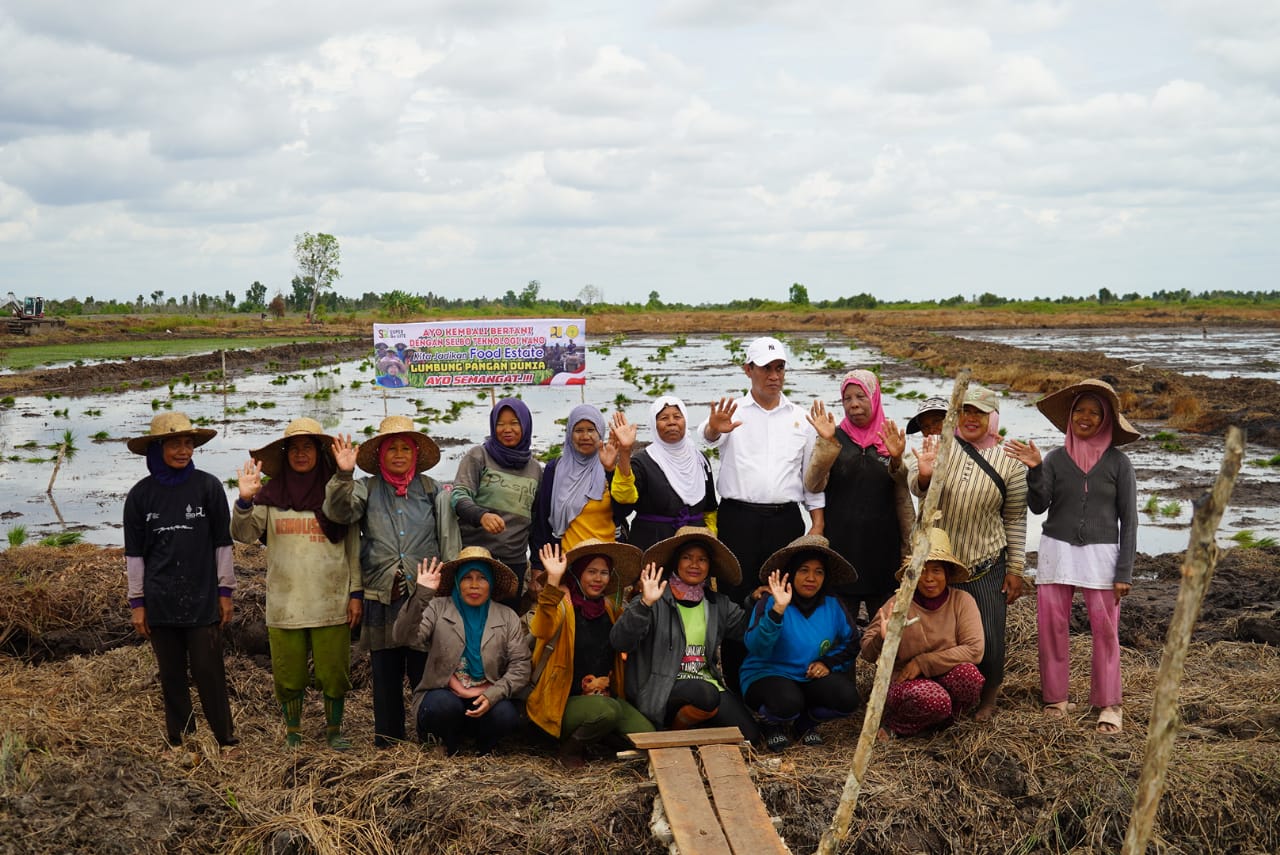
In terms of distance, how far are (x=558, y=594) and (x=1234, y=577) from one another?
6462 mm

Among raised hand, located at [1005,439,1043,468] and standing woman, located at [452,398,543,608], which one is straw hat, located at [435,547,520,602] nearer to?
standing woman, located at [452,398,543,608]

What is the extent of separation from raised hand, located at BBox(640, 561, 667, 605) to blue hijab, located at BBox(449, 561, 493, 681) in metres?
0.76

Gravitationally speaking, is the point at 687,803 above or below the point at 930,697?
below

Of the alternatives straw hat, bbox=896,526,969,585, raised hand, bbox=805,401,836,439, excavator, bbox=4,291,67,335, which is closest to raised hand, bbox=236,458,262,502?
raised hand, bbox=805,401,836,439

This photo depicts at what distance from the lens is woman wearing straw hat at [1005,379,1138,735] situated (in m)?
5.11

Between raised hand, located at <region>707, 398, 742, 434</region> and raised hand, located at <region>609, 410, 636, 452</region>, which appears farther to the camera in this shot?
raised hand, located at <region>707, 398, 742, 434</region>

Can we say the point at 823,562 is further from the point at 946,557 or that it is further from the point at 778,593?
the point at 946,557

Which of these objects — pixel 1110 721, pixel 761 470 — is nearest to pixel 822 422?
pixel 761 470

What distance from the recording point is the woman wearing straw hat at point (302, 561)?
5.11m

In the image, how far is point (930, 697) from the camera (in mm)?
4863

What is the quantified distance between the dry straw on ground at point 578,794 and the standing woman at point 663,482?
123cm

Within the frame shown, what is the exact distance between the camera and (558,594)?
4887 millimetres

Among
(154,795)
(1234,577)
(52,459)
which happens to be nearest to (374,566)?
(154,795)

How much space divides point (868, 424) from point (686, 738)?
74.7 inches
